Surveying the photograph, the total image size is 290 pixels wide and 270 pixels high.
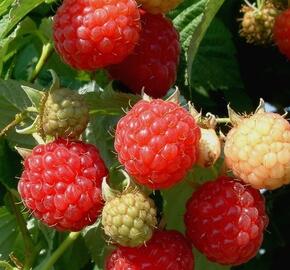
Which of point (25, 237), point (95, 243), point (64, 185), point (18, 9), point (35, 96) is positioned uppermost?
point (18, 9)

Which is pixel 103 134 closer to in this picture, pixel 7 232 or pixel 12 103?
pixel 12 103

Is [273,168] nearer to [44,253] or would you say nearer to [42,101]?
[42,101]

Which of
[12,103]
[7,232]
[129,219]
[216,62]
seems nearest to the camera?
[129,219]

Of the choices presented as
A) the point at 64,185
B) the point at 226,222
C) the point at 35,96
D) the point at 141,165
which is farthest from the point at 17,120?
the point at 226,222

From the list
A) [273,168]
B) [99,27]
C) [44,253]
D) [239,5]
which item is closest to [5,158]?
[44,253]

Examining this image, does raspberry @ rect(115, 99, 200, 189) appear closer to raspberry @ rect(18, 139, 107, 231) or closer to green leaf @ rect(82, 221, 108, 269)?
raspberry @ rect(18, 139, 107, 231)

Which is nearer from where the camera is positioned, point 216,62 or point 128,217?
point 128,217

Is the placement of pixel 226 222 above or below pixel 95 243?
above
